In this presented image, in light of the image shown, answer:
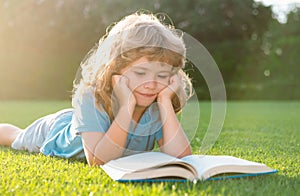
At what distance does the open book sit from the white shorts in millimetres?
1337

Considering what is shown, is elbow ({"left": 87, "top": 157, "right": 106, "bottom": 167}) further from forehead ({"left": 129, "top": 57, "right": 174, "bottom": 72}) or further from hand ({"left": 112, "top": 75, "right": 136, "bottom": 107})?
forehead ({"left": 129, "top": 57, "right": 174, "bottom": 72})

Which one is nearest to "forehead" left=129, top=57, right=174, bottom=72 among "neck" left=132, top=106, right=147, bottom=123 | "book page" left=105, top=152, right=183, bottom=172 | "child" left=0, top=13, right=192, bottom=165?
"child" left=0, top=13, right=192, bottom=165

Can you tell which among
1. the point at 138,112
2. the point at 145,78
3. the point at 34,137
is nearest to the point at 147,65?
the point at 145,78

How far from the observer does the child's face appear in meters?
2.61

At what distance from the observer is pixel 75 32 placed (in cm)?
2112

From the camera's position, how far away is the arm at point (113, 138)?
2570 millimetres

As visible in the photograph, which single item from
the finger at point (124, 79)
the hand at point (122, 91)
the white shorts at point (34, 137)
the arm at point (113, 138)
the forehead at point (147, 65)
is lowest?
the white shorts at point (34, 137)

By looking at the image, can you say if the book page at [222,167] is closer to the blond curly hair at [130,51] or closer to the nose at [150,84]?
the nose at [150,84]

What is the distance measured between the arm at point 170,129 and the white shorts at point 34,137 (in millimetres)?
1176

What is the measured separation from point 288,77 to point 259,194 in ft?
68.3

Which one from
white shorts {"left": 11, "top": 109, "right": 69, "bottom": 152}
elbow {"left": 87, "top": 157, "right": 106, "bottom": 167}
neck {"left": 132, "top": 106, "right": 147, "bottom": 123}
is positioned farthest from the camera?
white shorts {"left": 11, "top": 109, "right": 69, "bottom": 152}

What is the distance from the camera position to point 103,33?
68.7ft

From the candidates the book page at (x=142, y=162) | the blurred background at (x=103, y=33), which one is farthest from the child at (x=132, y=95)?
the blurred background at (x=103, y=33)

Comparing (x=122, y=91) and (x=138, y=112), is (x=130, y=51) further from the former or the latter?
(x=138, y=112)
